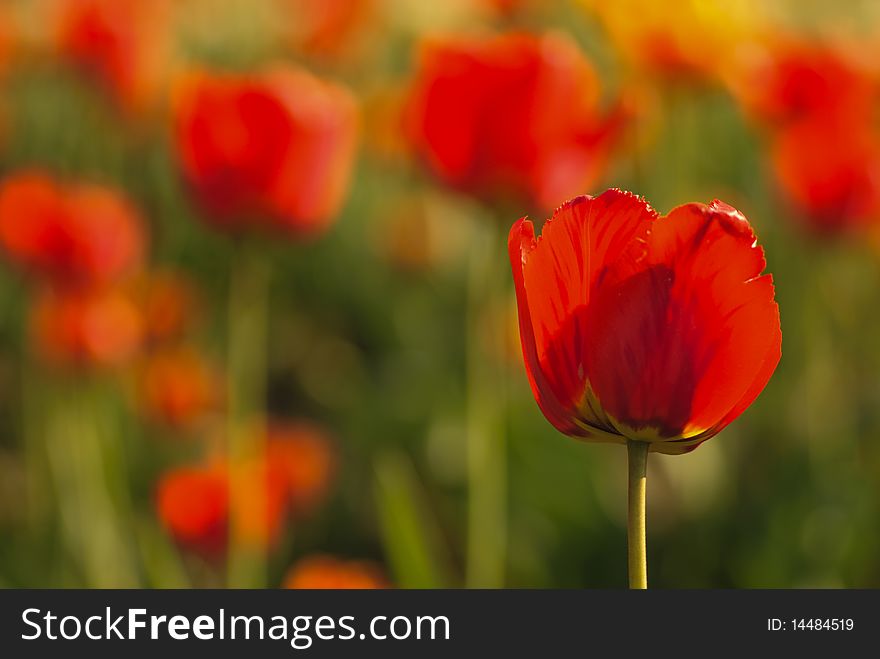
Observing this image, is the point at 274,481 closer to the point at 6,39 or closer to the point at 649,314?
the point at 649,314

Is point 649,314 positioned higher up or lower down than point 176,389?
lower down

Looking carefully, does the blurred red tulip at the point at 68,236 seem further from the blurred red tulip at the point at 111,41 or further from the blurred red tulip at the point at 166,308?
the blurred red tulip at the point at 111,41

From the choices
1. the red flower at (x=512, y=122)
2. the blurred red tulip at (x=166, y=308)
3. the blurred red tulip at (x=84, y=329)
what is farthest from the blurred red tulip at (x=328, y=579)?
the blurred red tulip at (x=166, y=308)

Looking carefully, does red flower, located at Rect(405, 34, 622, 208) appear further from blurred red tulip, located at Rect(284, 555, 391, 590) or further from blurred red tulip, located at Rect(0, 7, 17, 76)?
blurred red tulip, located at Rect(0, 7, 17, 76)

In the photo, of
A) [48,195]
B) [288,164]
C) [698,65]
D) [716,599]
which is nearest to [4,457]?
[48,195]

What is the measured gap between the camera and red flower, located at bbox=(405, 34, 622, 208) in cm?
92

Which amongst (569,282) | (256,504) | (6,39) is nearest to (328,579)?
(256,504)

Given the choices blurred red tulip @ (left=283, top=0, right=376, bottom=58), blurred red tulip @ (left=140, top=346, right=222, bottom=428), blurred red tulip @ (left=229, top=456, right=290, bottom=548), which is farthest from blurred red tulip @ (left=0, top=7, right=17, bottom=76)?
blurred red tulip @ (left=229, top=456, right=290, bottom=548)

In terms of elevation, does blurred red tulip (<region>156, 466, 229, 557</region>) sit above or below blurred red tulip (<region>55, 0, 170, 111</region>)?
below

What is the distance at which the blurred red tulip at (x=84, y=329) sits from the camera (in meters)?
1.28

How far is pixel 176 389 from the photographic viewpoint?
1.40 m

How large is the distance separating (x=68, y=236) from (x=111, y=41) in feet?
2.00

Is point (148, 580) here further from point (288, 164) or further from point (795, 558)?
point (795, 558)

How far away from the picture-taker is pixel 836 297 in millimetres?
1585
